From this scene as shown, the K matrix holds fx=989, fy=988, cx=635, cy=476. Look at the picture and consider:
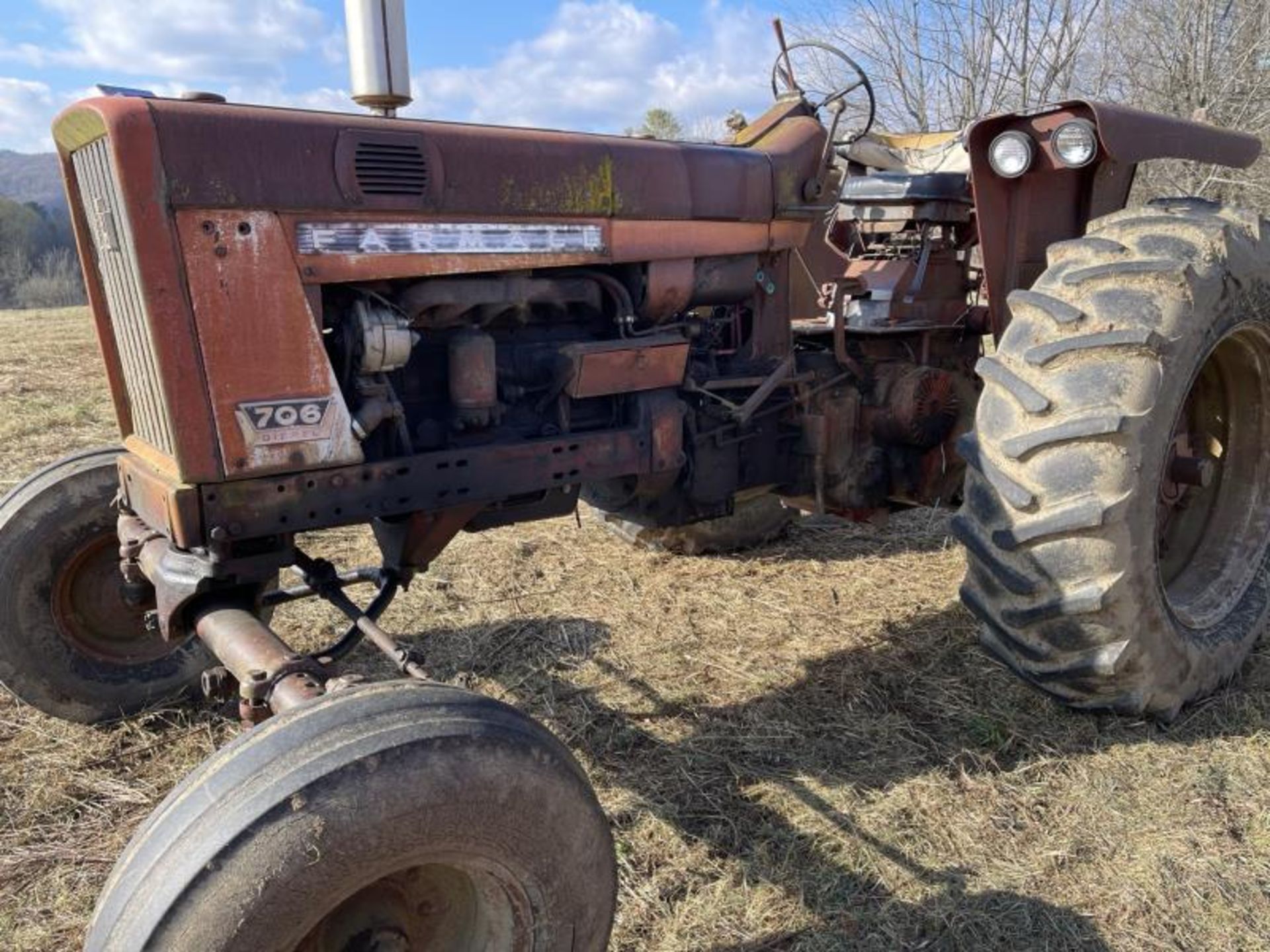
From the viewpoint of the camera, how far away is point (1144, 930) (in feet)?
7.36

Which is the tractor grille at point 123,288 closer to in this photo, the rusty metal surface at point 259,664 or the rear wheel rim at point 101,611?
the rusty metal surface at point 259,664

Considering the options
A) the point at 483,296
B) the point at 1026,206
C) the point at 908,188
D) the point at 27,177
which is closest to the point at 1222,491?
the point at 1026,206

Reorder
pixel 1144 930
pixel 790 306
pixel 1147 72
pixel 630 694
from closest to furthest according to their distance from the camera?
pixel 1144 930 < pixel 630 694 < pixel 790 306 < pixel 1147 72

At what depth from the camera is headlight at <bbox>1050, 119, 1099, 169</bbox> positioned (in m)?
3.23

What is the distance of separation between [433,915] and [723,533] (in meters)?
2.96

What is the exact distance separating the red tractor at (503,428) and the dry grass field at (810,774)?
247 mm

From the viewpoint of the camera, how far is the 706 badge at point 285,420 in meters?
2.33

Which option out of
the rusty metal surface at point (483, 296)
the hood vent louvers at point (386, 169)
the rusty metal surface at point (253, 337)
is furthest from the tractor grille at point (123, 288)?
the rusty metal surface at point (483, 296)

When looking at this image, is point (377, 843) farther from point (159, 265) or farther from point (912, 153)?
point (912, 153)

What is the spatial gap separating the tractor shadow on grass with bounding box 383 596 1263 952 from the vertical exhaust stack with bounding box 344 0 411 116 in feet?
6.47

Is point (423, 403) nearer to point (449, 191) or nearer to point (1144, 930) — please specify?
point (449, 191)

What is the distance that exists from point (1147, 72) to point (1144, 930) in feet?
45.0

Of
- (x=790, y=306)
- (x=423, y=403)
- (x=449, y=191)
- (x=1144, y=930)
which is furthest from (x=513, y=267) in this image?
(x=1144, y=930)

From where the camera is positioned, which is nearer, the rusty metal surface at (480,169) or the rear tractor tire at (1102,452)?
the rusty metal surface at (480,169)
